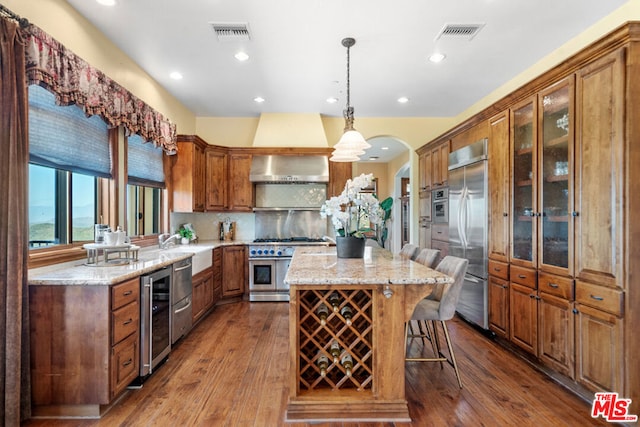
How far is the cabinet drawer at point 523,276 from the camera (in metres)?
2.73

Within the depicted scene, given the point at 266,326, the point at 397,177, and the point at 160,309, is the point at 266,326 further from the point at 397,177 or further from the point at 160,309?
the point at 397,177

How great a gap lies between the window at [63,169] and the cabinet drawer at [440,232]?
3975 millimetres

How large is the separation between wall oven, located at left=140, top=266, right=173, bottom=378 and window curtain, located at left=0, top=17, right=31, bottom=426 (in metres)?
0.68

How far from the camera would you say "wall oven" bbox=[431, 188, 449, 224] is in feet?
14.1

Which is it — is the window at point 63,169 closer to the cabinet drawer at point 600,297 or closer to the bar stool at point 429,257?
the bar stool at point 429,257

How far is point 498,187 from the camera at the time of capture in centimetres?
320

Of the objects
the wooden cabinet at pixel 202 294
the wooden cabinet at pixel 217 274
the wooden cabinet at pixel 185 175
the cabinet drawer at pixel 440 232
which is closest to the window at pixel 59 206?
the wooden cabinet at pixel 202 294

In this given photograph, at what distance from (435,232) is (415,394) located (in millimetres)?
2731

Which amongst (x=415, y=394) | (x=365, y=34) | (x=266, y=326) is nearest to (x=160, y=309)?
(x=266, y=326)

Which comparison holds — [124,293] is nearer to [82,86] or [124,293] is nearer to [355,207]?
[82,86]

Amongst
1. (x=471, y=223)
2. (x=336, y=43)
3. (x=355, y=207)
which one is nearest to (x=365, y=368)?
(x=355, y=207)

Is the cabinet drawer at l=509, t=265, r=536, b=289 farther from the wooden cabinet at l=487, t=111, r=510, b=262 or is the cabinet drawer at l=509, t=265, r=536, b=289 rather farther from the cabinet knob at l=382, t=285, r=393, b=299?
the cabinet knob at l=382, t=285, r=393, b=299

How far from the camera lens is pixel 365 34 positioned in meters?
2.95

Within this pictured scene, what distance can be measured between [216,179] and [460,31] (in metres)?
3.73
